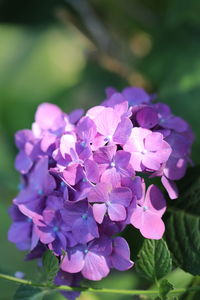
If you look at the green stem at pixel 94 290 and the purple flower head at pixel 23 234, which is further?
the purple flower head at pixel 23 234

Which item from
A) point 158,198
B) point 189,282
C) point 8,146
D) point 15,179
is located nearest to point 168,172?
point 158,198

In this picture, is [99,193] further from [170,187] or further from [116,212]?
[170,187]

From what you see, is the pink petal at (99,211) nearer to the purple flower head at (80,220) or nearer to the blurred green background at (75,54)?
the purple flower head at (80,220)

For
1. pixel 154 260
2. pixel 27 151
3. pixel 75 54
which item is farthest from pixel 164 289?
pixel 75 54

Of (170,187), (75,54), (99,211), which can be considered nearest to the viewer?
(99,211)

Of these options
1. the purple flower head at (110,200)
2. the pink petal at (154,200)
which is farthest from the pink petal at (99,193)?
the pink petal at (154,200)

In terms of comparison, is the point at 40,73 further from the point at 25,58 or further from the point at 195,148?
the point at 195,148

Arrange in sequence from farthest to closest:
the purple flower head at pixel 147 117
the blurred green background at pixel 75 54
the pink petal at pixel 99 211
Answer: the blurred green background at pixel 75 54 < the purple flower head at pixel 147 117 < the pink petal at pixel 99 211
